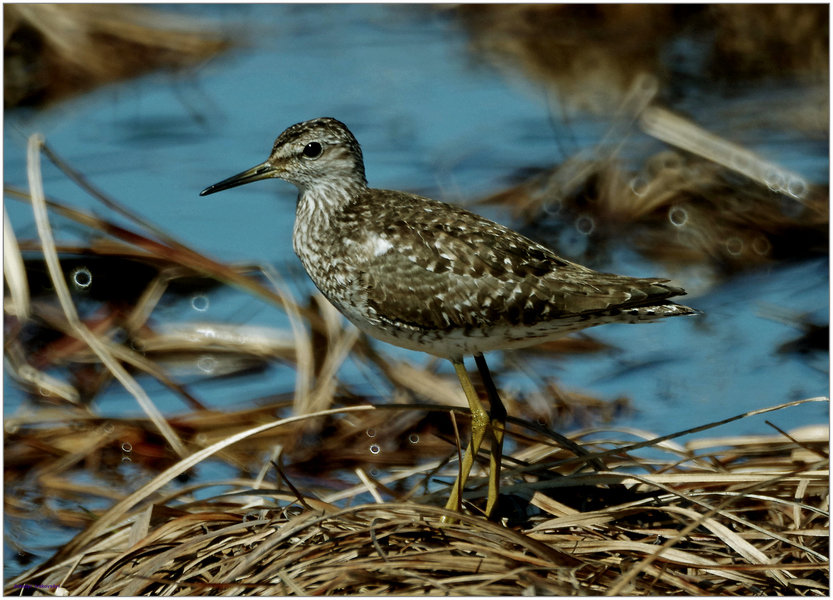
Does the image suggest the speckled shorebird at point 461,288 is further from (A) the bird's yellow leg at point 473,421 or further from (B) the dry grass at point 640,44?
(B) the dry grass at point 640,44

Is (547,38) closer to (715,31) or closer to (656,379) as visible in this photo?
(715,31)

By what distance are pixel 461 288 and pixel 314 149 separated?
A: 1.37 metres

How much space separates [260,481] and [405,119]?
7.16m

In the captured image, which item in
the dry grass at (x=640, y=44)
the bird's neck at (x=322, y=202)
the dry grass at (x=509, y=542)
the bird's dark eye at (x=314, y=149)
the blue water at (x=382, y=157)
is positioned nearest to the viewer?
the dry grass at (x=509, y=542)

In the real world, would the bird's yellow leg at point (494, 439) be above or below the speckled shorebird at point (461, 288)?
below

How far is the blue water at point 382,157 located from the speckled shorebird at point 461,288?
210cm

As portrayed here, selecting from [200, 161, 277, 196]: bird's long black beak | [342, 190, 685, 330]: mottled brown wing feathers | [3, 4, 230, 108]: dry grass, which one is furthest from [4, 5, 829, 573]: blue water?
[342, 190, 685, 330]: mottled brown wing feathers

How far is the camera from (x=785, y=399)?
790 cm

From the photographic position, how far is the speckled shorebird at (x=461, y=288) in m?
5.75

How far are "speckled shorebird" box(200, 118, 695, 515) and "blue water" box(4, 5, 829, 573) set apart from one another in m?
Answer: 2.10

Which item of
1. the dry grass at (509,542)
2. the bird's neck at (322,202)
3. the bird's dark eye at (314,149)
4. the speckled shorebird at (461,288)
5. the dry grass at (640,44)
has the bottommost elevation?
the dry grass at (509,542)

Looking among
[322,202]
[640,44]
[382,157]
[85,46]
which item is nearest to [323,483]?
[322,202]

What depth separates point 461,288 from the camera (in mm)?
5789

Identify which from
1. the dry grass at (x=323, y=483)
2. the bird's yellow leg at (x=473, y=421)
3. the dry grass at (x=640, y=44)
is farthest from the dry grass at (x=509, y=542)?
the dry grass at (x=640, y=44)
